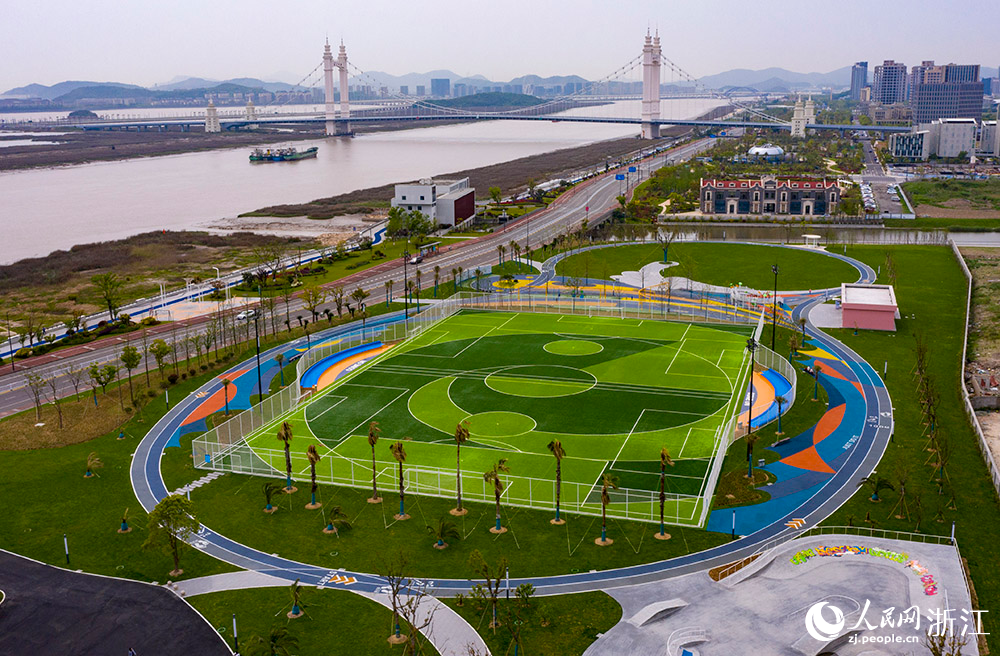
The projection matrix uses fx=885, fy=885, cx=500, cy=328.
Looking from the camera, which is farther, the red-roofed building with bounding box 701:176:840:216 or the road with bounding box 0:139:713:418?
the red-roofed building with bounding box 701:176:840:216

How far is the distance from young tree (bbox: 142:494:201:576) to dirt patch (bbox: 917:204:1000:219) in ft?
378

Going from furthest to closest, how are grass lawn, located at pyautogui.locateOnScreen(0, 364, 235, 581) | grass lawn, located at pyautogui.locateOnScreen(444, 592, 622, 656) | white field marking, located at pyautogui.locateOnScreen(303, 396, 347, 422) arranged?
white field marking, located at pyautogui.locateOnScreen(303, 396, 347, 422) → grass lawn, located at pyautogui.locateOnScreen(0, 364, 235, 581) → grass lawn, located at pyautogui.locateOnScreen(444, 592, 622, 656)

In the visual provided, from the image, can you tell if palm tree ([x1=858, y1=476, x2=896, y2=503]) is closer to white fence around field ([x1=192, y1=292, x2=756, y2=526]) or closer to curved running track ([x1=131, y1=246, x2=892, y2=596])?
curved running track ([x1=131, y1=246, x2=892, y2=596])

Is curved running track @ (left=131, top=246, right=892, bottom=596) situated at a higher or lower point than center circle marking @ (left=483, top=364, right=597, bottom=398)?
lower

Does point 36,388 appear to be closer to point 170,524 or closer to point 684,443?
point 170,524

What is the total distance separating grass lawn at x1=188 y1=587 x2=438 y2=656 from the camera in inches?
1136

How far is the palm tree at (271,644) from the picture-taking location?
26750mm

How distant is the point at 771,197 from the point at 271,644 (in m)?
108

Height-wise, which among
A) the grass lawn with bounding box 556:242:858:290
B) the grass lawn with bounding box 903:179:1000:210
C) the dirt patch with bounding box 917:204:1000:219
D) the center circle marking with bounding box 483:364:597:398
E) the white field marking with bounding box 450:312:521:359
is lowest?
the center circle marking with bounding box 483:364:597:398

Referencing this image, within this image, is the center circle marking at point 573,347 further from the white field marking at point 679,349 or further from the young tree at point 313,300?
the young tree at point 313,300

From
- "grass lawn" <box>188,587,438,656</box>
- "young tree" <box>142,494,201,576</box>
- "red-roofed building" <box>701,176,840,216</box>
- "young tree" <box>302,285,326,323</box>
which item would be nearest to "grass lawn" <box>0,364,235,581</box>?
"young tree" <box>142,494,201,576</box>

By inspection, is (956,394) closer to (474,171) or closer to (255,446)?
(255,446)

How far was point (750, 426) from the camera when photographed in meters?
44.7

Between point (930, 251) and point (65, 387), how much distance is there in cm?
8496
